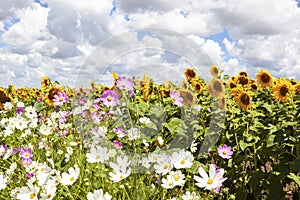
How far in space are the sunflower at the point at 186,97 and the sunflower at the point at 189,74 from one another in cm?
61

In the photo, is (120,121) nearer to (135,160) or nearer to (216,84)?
(135,160)

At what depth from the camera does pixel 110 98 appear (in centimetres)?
285

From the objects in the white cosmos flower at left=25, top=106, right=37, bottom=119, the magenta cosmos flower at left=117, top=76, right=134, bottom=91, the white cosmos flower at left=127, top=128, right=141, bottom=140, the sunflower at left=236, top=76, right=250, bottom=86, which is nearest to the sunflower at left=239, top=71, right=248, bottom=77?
the sunflower at left=236, top=76, right=250, bottom=86

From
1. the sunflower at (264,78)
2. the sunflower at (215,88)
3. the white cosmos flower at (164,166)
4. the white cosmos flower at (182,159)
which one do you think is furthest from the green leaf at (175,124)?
the sunflower at (264,78)

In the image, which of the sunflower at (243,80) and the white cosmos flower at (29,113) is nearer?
the white cosmos flower at (29,113)

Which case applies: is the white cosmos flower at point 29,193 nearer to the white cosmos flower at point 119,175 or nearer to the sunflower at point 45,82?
the white cosmos flower at point 119,175

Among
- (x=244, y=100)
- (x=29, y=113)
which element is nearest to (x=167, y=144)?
(x=244, y=100)

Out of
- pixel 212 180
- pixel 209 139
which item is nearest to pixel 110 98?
pixel 209 139

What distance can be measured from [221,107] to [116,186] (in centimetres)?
139

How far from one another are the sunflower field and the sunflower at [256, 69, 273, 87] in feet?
0.04

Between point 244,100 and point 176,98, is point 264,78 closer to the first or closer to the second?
point 244,100

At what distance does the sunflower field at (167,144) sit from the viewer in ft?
6.98

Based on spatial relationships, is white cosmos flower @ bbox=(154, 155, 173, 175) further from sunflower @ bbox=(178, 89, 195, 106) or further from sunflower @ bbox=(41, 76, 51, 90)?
sunflower @ bbox=(41, 76, 51, 90)

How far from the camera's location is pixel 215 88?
3.44 m
